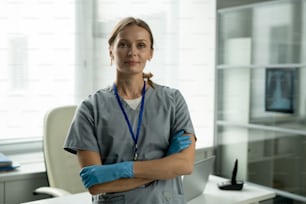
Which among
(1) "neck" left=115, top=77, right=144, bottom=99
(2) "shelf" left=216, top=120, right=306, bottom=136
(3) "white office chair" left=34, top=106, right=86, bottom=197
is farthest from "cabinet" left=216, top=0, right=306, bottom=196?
(1) "neck" left=115, top=77, right=144, bottom=99

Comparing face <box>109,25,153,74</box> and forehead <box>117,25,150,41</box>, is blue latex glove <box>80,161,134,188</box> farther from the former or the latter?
forehead <box>117,25,150,41</box>

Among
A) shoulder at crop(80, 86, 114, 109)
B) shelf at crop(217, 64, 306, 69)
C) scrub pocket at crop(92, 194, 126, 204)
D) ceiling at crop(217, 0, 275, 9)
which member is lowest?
scrub pocket at crop(92, 194, 126, 204)

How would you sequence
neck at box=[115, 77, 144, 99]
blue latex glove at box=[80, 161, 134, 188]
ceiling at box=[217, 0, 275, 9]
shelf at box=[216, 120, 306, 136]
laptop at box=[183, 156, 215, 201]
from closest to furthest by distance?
blue latex glove at box=[80, 161, 134, 188] < neck at box=[115, 77, 144, 99] < laptop at box=[183, 156, 215, 201] < shelf at box=[216, 120, 306, 136] < ceiling at box=[217, 0, 275, 9]

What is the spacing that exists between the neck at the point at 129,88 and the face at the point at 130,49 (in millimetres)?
52

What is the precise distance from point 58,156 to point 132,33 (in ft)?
4.61

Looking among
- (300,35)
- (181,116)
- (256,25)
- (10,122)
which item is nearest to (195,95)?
(256,25)

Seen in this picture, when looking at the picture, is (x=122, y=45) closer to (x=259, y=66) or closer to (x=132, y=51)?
(x=132, y=51)

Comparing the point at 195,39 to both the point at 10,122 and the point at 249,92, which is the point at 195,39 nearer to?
the point at 249,92

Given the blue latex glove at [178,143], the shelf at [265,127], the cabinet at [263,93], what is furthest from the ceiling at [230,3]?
the blue latex glove at [178,143]

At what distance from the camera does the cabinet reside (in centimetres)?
294

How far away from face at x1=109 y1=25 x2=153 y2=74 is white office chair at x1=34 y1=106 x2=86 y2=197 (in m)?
1.30

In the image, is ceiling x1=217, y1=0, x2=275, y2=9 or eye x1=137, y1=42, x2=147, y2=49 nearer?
eye x1=137, y1=42, x2=147, y2=49

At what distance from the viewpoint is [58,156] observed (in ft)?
8.29

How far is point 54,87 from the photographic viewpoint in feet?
10.5
